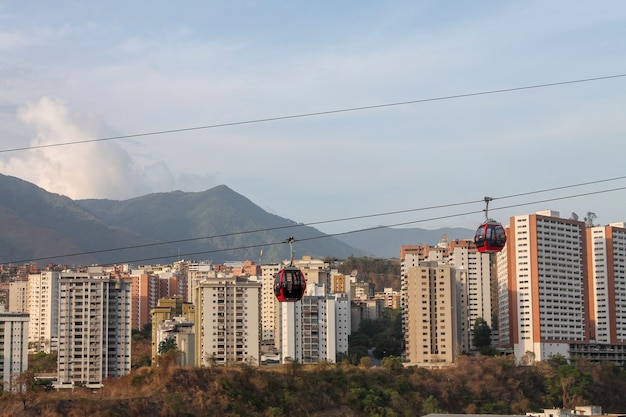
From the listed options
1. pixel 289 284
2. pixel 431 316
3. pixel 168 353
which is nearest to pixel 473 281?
pixel 431 316

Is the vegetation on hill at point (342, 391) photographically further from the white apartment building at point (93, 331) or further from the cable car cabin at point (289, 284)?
the cable car cabin at point (289, 284)

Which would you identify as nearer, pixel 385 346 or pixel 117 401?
pixel 117 401

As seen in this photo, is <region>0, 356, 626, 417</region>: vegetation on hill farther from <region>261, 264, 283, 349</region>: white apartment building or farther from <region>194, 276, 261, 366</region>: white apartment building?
<region>261, 264, 283, 349</region>: white apartment building

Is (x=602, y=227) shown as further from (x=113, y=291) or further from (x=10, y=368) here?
(x=10, y=368)

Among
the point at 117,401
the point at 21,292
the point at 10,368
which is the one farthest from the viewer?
the point at 21,292

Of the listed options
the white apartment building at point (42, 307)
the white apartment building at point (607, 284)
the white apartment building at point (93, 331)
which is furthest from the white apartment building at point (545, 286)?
the white apartment building at point (42, 307)

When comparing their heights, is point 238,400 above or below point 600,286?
below

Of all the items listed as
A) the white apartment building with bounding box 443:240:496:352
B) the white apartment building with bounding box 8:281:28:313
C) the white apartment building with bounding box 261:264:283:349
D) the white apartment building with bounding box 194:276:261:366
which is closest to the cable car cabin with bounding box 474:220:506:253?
the white apartment building with bounding box 194:276:261:366

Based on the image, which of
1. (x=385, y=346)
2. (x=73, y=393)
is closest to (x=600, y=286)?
(x=385, y=346)
